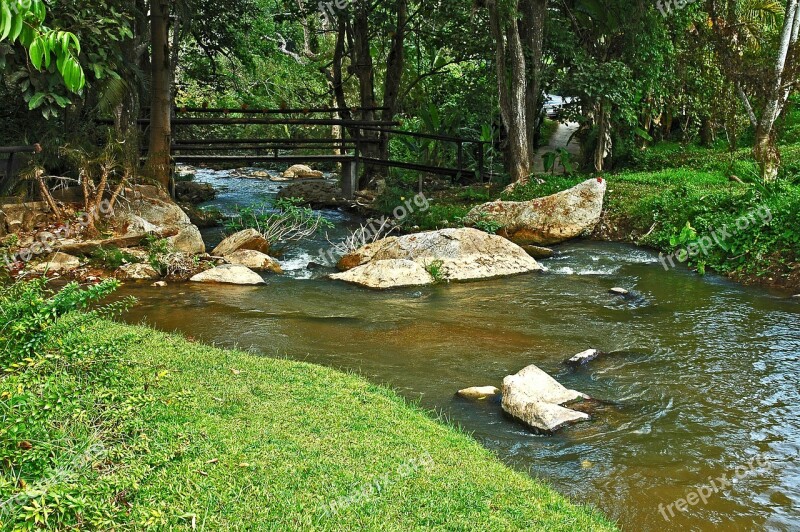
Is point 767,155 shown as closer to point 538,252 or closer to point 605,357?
point 538,252

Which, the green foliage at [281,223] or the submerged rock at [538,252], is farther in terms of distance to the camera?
the green foliage at [281,223]

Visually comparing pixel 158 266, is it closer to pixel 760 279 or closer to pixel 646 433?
pixel 646 433

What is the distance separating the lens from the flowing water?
5.34 meters

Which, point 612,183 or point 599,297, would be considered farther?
point 612,183

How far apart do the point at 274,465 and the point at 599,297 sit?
22.9 feet

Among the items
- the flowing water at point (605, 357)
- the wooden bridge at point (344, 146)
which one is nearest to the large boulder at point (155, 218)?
the flowing water at point (605, 357)

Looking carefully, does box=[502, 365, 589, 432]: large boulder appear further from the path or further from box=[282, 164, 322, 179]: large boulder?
box=[282, 164, 322, 179]: large boulder

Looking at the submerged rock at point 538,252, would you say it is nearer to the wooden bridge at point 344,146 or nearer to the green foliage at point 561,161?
the wooden bridge at point 344,146

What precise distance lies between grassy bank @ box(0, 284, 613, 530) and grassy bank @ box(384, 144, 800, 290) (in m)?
7.69

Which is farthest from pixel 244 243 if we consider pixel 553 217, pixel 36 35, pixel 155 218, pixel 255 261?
pixel 36 35

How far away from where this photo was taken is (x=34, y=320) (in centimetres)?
500

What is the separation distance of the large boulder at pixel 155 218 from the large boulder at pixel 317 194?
5.20 metres

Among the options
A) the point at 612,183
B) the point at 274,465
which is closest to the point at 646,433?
the point at 274,465

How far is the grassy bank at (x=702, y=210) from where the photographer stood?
1149 cm
